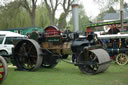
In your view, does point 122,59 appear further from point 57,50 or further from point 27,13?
point 27,13

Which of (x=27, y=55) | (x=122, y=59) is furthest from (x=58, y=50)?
(x=122, y=59)

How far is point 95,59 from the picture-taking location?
7.08 meters

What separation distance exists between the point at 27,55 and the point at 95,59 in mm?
2703

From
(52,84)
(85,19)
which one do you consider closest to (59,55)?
(52,84)

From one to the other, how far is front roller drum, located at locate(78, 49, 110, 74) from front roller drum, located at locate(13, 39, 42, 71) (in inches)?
66.2

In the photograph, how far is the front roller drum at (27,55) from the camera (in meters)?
7.69

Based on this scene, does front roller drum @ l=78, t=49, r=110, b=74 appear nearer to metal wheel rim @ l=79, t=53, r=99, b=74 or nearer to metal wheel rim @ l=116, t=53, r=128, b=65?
metal wheel rim @ l=79, t=53, r=99, b=74

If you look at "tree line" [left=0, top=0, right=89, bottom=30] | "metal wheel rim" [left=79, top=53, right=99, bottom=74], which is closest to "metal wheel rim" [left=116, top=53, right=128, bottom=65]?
"metal wheel rim" [left=79, top=53, right=99, bottom=74]

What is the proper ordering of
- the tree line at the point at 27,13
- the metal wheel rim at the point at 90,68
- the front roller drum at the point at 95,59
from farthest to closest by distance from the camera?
the tree line at the point at 27,13, the metal wheel rim at the point at 90,68, the front roller drum at the point at 95,59

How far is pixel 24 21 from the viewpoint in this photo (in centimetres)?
3077

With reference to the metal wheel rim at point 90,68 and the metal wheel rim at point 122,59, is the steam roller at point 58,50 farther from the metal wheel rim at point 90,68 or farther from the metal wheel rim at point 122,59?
the metal wheel rim at point 122,59

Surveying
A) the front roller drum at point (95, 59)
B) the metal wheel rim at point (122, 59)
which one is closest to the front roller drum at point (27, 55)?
the front roller drum at point (95, 59)

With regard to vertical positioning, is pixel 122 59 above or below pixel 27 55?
below

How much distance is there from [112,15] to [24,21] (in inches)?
888
